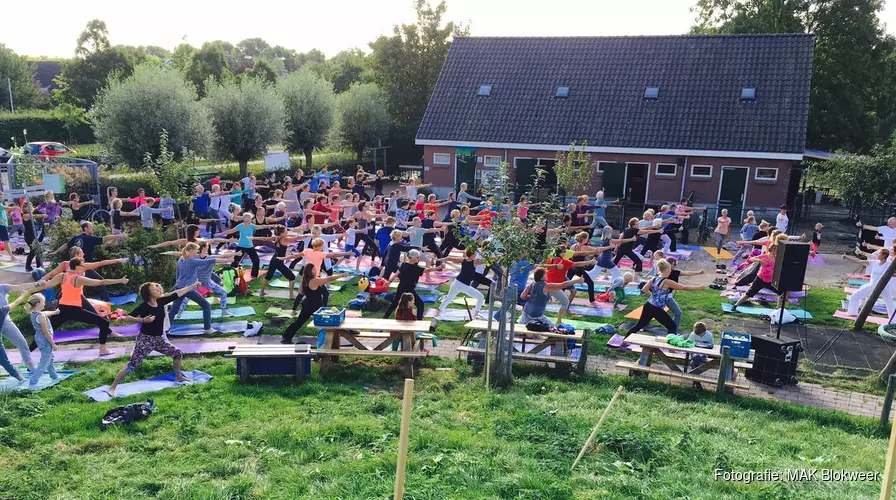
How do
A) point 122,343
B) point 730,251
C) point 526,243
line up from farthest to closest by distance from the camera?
point 730,251 → point 122,343 → point 526,243

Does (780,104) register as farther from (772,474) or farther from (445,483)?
(445,483)

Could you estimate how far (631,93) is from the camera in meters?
26.6

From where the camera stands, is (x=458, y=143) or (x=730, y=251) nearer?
(x=730, y=251)

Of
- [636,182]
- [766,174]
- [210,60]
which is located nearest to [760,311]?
[766,174]

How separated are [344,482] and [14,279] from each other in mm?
12444

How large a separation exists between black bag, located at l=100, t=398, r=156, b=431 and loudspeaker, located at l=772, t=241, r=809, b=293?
9885 mm

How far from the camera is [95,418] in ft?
26.2

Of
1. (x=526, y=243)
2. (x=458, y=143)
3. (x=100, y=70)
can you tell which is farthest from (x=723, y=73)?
(x=100, y=70)

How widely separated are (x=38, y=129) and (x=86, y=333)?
119 feet

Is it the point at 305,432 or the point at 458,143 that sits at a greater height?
the point at 458,143

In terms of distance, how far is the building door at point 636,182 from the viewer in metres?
26.0

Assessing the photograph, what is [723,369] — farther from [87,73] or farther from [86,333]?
[87,73]

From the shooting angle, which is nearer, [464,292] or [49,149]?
[464,292]

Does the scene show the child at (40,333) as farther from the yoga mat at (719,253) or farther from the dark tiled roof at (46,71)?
the dark tiled roof at (46,71)
